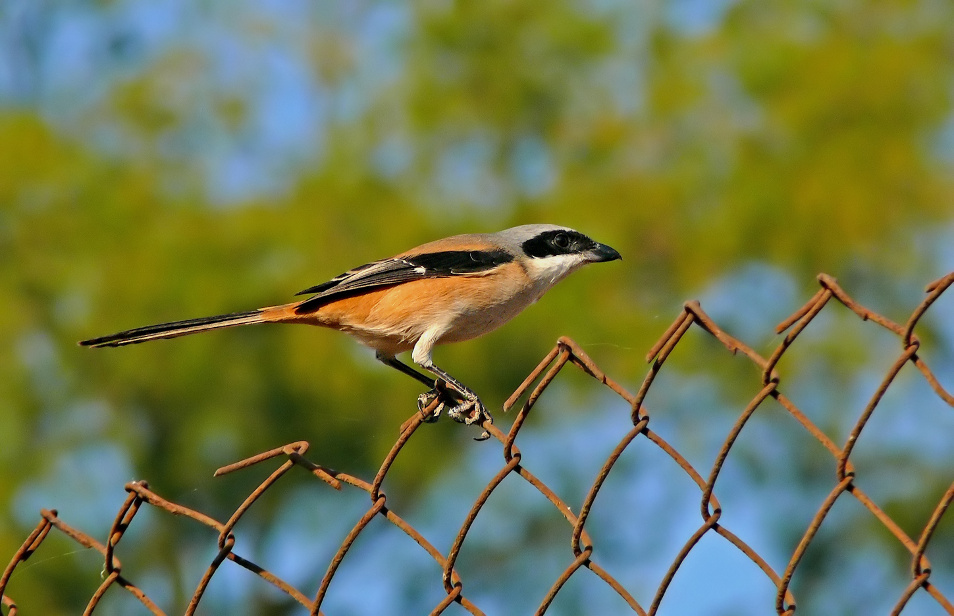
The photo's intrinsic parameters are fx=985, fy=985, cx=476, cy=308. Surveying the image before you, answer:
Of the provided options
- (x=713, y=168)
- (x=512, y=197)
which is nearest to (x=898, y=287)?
(x=713, y=168)

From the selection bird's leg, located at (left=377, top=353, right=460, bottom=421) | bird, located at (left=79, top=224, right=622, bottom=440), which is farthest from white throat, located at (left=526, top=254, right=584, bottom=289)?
bird's leg, located at (left=377, top=353, right=460, bottom=421)

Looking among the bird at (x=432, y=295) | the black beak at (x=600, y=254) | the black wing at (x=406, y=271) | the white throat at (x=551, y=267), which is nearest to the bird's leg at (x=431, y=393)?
the bird at (x=432, y=295)

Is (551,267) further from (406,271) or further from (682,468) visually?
(682,468)

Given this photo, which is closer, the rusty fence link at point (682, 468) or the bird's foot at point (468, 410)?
the rusty fence link at point (682, 468)

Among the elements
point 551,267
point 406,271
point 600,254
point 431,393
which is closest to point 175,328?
point 431,393

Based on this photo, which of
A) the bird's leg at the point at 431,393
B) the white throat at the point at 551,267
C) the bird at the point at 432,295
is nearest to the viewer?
the bird's leg at the point at 431,393

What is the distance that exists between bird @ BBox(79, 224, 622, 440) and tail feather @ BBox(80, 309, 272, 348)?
0.04 ft

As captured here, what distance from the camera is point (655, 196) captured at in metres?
9.02

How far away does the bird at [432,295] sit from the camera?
11.4ft

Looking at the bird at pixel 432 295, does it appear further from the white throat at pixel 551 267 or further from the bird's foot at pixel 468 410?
the bird's foot at pixel 468 410

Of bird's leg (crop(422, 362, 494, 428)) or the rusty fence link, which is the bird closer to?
bird's leg (crop(422, 362, 494, 428))

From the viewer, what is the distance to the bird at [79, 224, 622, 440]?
11.4 ft

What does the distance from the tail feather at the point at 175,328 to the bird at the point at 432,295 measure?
1 centimetres

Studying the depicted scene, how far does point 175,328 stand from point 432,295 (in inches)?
35.3
